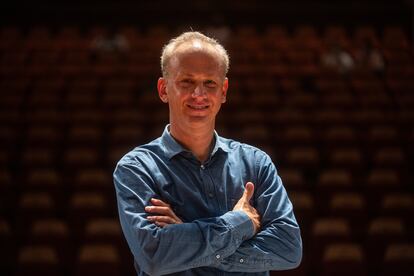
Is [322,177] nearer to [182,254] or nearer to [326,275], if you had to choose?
[326,275]

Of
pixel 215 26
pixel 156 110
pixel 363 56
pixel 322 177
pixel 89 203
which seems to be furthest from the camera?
pixel 215 26

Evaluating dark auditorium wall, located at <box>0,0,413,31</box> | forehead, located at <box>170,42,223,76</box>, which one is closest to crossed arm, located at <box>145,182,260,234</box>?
forehead, located at <box>170,42,223,76</box>

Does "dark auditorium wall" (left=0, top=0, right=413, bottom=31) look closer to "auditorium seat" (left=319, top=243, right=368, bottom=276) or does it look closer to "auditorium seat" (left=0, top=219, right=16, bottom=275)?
"auditorium seat" (left=0, top=219, right=16, bottom=275)

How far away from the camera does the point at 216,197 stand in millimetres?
1145

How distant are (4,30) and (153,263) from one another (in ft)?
20.9

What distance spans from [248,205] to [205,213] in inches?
2.9

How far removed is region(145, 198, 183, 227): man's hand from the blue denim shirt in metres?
0.01

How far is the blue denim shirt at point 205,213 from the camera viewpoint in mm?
1060

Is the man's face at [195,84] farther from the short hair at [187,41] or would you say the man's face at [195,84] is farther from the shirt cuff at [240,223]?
the shirt cuff at [240,223]

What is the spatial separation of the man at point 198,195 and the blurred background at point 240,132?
2002 mm

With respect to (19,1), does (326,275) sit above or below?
below

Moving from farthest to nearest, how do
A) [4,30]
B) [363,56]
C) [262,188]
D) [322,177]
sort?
[4,30] < [363,56] < [322,177] < [262,188]

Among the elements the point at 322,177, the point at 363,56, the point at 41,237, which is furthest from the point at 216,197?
the point at 363,56

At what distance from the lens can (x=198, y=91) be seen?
1.12m
